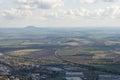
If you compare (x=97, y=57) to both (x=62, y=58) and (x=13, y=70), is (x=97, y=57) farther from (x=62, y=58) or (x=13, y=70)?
(x=13, y=70)

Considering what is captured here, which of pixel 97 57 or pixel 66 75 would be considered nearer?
pixel 66 75

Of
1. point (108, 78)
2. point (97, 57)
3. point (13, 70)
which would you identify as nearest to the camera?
point (108, 78)

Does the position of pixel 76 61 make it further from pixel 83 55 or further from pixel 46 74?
pixel 46 74

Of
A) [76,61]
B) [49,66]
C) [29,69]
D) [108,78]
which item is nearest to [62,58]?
[76,61]

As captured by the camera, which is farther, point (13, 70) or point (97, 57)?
point (97, 57)

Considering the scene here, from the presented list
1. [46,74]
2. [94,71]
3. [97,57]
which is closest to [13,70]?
[46,74]

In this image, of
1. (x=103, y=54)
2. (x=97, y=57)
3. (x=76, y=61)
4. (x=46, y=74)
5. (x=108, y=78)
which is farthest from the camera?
(x=103, y=54)

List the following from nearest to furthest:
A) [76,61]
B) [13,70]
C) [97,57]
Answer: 1. [13,70]
2. [76,61]
3. [97,57]

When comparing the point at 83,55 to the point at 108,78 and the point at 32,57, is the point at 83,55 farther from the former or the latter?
the point at 108,78

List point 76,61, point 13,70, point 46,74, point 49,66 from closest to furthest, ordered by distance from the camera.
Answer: point 46,74, point 13,70, point 49,66, point 76,61
